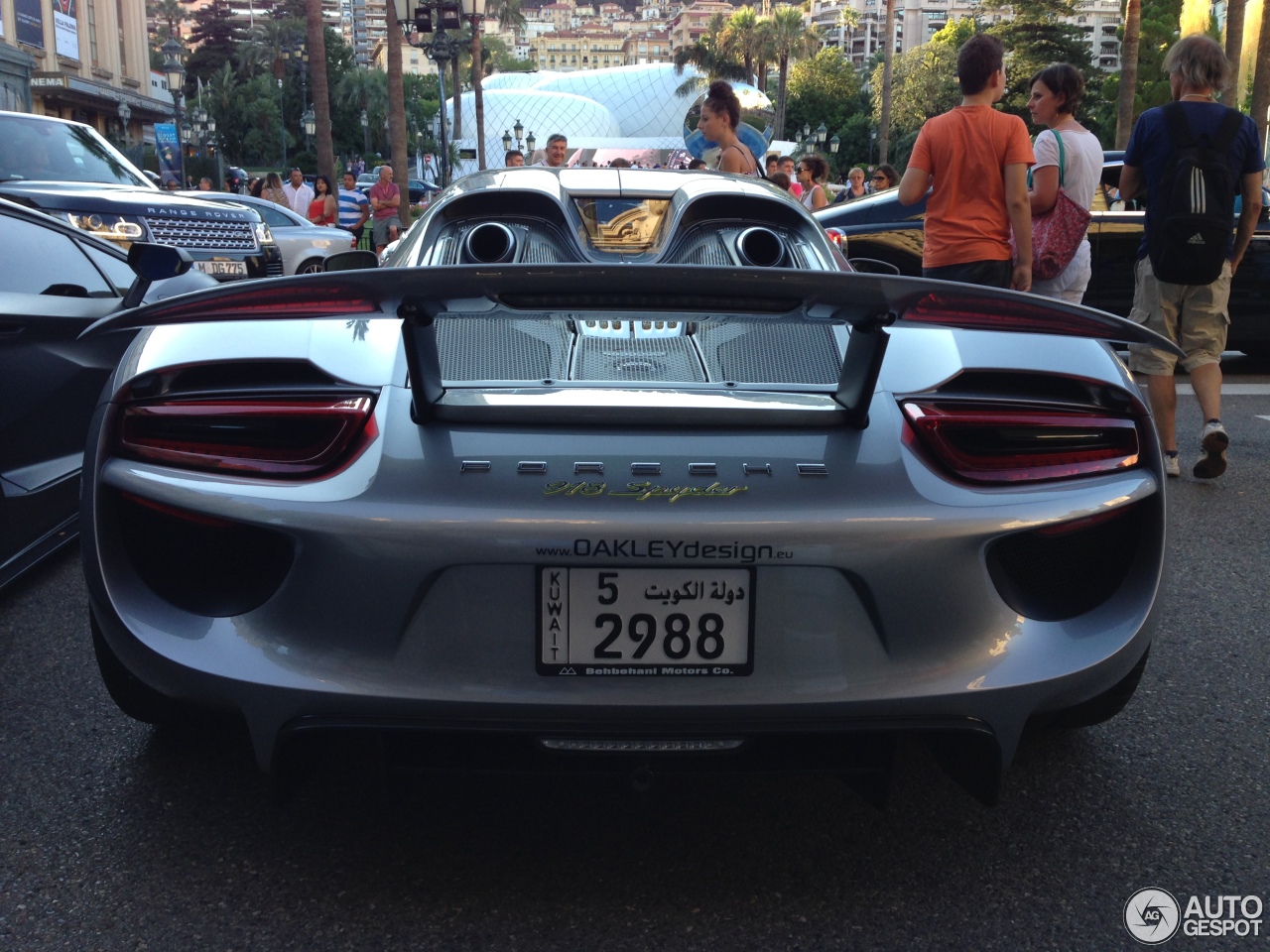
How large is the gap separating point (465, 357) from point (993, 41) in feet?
11.9

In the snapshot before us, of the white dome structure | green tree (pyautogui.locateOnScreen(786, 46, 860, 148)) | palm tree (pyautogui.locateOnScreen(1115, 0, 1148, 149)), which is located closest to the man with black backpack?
palm tree (pyautogui.locateOnScreen(1115, 0, 1148, 149))

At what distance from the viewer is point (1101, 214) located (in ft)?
29.7

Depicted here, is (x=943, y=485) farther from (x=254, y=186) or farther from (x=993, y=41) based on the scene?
(x=254, y=186)

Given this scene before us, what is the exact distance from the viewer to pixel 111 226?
876 cm

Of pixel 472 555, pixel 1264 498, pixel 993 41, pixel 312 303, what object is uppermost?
pixel 993 41

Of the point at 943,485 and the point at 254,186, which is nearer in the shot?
the point at 943,485

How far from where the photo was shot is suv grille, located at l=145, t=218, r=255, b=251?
9.12 meters

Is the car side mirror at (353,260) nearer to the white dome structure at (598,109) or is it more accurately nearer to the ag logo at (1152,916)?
the ag logo at (1152,916)

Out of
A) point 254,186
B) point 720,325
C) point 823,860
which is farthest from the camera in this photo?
point 254,186

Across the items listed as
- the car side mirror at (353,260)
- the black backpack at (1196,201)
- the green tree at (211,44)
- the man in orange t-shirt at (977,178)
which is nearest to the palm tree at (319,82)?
the man in orange t-shirt at (977,178)

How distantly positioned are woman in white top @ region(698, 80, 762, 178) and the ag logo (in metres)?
4.88

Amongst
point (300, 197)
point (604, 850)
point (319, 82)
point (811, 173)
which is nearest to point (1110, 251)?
point (811, 173)

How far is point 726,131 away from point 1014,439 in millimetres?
4944

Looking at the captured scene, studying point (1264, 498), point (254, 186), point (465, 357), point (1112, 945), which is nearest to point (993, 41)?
point (1264, 498)
